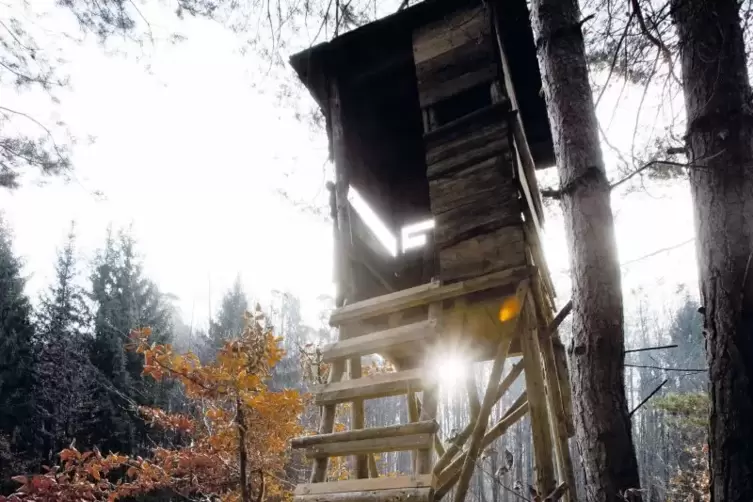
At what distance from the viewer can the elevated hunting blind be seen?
373 centimetres

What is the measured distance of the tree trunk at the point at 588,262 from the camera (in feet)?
9.11

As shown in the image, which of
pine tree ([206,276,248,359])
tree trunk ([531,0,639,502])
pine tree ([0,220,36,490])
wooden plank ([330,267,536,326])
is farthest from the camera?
pine tree ([206,276,248,359])

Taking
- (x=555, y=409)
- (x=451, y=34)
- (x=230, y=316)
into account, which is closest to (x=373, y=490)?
(x=555, y=409)

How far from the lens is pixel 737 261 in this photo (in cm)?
250

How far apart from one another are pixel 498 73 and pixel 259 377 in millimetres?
4121

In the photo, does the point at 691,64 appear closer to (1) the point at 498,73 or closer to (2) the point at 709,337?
(2) the point at 709,337

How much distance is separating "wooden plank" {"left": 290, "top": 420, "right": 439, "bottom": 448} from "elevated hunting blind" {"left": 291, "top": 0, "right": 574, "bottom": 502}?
0.4 inches

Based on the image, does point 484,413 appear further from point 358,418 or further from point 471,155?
point 471,155

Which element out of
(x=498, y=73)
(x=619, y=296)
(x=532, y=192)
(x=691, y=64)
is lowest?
(x=619, y=296)

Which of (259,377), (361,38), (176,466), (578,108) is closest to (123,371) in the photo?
(176,466)

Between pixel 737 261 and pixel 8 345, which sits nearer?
pixel 737 261

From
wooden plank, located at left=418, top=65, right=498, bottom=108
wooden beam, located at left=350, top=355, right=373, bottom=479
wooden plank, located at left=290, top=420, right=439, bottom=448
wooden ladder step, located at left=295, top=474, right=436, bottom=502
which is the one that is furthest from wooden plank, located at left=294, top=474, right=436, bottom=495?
wooden plank, located at left=418, top=65, right=498, bottom=108

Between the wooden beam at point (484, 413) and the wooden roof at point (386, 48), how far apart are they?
9.47 feet

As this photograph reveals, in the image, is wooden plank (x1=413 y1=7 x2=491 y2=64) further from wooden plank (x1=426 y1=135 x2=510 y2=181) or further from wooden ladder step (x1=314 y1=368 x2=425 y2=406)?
wooden ladder step (x1=314 y1=368 x2=425 y2=406)
